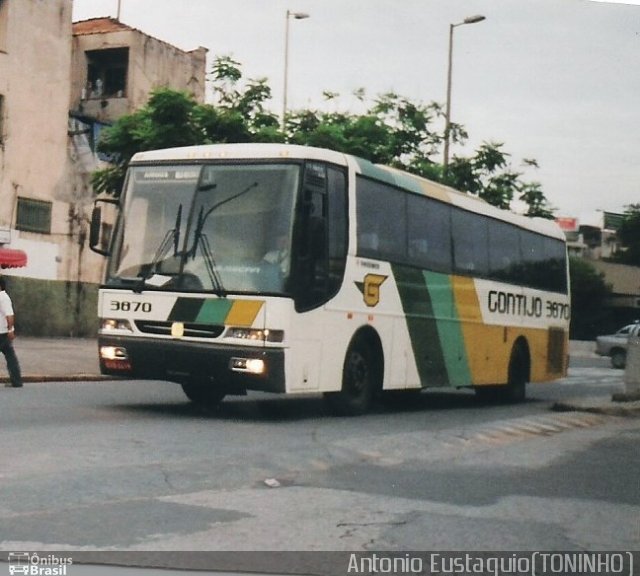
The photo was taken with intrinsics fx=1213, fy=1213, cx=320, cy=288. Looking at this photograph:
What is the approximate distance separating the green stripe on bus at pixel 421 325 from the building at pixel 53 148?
11219mm

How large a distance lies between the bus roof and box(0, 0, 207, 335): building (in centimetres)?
996

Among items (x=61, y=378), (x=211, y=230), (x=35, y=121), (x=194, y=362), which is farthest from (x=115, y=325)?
(x=35, y=121)

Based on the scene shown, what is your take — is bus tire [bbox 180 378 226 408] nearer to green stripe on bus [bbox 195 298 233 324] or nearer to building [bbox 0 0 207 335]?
green stripe on bus [bbox 195 298 233 324]

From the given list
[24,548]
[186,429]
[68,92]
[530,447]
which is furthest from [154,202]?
[68,92]

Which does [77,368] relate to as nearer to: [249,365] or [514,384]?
[514,384]

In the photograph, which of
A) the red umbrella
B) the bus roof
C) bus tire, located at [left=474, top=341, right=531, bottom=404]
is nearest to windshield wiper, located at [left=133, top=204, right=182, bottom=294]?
the bus roof

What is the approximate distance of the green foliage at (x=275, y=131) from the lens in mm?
17731

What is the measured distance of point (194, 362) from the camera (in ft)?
40.8

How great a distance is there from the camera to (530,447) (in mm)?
11555

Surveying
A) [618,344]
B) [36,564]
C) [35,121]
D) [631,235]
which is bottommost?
[36,564]

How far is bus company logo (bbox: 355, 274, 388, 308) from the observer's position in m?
13.7

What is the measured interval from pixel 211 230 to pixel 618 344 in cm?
637

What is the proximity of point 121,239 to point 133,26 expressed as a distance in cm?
226

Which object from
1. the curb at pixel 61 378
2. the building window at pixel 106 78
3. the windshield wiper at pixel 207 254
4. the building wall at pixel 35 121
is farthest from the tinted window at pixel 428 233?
the building window at pixel 106 78
